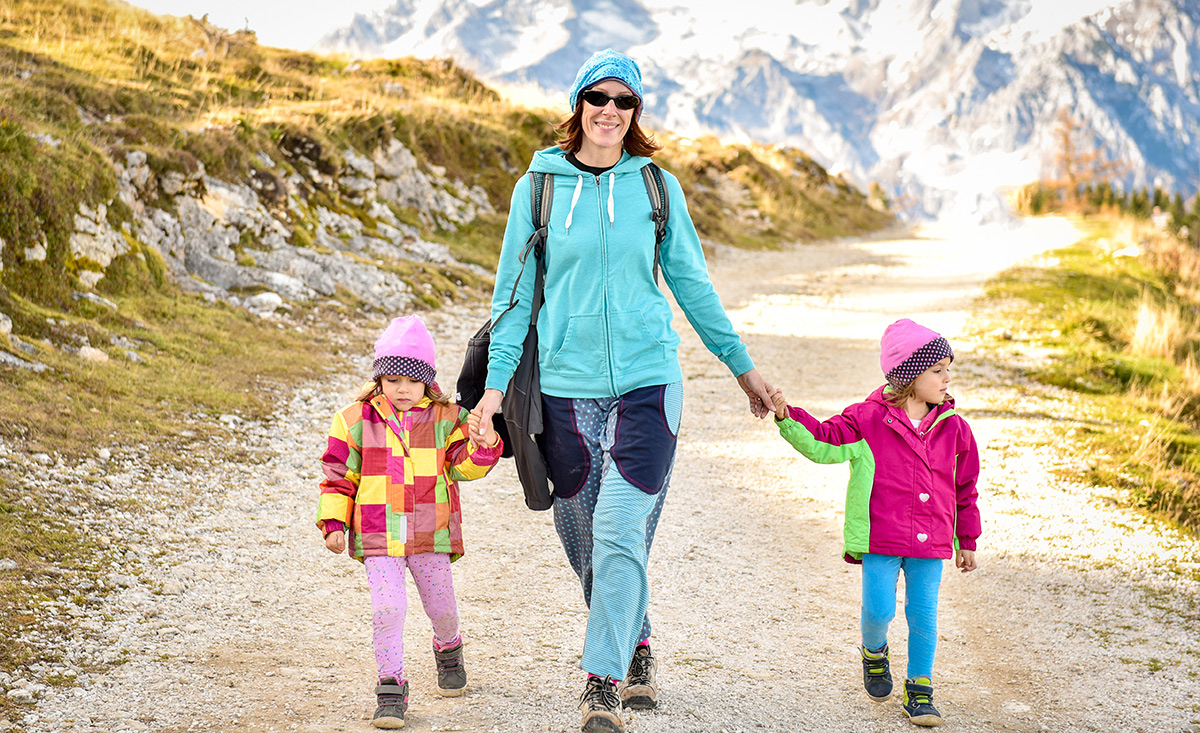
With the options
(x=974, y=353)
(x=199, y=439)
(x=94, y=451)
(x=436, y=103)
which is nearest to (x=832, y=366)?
(x=974, y=353)

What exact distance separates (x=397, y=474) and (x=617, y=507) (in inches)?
31.2

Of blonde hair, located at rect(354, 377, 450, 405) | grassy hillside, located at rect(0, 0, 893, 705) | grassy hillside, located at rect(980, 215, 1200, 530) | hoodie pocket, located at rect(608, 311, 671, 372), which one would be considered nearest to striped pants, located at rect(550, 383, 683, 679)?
hoodie pocket, located at rect(608, 311, 671, 372)

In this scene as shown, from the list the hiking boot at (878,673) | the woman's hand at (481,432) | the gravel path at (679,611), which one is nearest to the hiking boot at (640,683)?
the gravel path at (679,611)

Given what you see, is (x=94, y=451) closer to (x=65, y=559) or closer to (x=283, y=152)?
(x=65, y=559)

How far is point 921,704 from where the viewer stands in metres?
3.31

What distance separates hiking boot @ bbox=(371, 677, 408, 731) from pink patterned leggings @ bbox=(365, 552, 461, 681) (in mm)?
27

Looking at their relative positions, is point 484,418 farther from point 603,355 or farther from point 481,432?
point 603,355

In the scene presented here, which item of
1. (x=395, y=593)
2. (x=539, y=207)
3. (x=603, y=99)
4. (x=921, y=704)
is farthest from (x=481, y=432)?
(x=921, y=704)

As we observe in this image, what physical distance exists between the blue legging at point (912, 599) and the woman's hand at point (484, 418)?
1490 millimetres

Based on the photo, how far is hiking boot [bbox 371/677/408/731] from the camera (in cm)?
301

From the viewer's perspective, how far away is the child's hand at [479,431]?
2947 mm

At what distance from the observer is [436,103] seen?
17.4m

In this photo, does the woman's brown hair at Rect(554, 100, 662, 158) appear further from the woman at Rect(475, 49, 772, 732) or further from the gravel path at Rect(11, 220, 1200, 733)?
the gravel path at Rect(11, 220, 1200, 733)

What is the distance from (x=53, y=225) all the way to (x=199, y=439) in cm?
296
